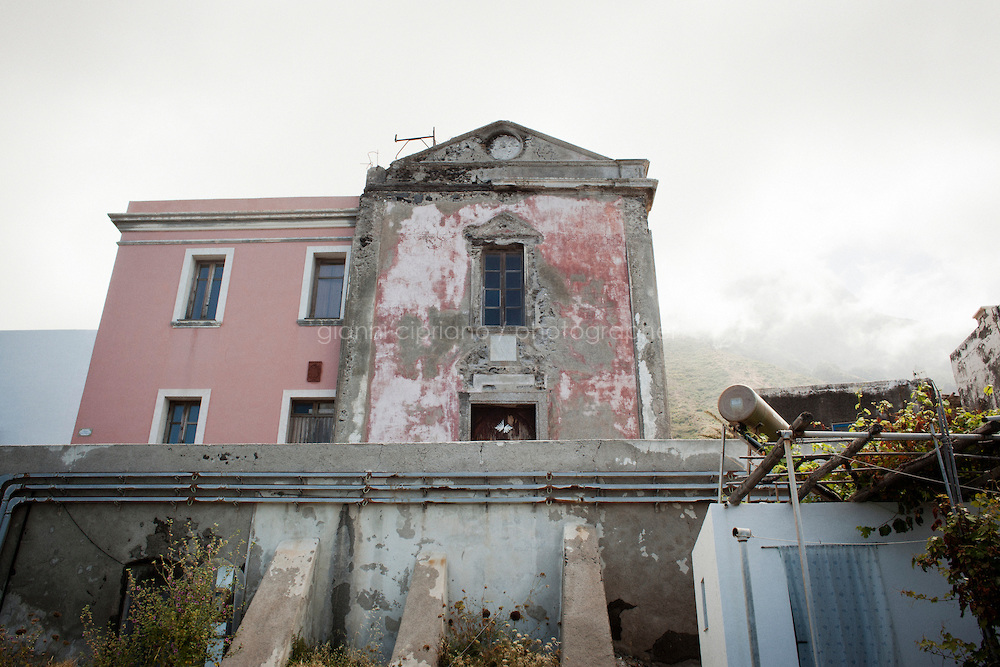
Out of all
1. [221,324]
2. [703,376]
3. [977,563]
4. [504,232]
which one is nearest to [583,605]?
[977,563]

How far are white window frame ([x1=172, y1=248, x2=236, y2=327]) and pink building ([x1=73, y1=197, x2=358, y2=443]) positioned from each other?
20mm

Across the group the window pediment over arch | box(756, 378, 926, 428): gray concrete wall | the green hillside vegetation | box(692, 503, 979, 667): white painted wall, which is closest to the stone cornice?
the window pediment over arch

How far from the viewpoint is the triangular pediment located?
41.1ft

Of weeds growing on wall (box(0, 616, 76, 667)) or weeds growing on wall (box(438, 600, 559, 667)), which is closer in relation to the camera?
weeds growing on wall (box(438, 600, 559, 667))

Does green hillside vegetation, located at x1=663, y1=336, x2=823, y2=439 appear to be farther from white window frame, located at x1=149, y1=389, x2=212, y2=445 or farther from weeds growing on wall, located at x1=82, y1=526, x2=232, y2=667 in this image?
weeds growing on wall, located at x1=82, y1=526, x2=232, y2=667

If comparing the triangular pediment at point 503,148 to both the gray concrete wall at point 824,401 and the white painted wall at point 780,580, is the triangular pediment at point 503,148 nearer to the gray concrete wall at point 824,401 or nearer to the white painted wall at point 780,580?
the gray concrete wall at point 824,401

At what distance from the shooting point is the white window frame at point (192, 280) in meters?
12.6

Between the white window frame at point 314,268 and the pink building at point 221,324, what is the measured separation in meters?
0.02

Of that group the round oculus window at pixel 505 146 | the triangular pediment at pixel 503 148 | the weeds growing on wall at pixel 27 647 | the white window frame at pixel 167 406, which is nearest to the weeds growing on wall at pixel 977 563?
the weeds growing on wall at pixel 27 647

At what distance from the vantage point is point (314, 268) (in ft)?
42.7

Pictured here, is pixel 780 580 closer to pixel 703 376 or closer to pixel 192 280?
pixel 192 280

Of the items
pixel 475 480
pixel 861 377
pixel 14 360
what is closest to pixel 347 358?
pixel 475 480

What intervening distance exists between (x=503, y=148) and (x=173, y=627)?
31.6 ft

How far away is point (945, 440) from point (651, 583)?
3234 mm
